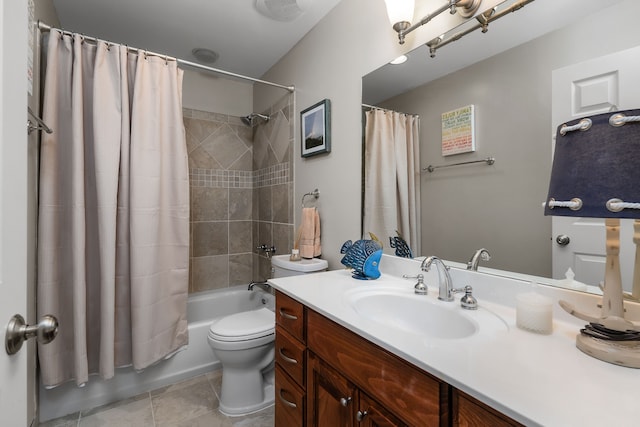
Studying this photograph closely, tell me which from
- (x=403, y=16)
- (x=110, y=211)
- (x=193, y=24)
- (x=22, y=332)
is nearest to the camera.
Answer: (x=22, y=332)

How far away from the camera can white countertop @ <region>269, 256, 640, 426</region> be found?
499 millimetres

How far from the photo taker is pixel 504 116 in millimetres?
1069

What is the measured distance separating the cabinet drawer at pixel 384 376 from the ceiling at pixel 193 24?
177 centimetres

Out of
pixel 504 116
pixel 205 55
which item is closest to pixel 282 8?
pixel 205 55

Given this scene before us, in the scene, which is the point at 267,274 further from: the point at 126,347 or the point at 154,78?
the point at 154,78

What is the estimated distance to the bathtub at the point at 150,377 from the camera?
167 centimetres

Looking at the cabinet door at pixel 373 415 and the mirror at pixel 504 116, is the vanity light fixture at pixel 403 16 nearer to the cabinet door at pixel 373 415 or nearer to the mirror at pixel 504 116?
the mirror at pixel 504 116

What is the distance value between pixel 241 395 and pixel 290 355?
0.79 m

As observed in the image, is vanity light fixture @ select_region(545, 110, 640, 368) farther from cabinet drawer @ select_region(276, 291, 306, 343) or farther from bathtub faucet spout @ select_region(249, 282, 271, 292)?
bathtub faucet spout @ select_region(249, 282, 271, 292)

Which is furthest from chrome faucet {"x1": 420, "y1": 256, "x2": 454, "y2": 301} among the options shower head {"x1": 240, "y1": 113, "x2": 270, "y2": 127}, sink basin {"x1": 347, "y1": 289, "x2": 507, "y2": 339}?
shower head {"x1": 240, "y1": 113, "x2": 270, "y2": 127}

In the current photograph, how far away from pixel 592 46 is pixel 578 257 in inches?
24.4

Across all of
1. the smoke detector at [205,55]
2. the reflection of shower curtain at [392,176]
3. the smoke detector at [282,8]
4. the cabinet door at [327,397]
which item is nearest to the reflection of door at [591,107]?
the reflection of shower curtain at [392,176]

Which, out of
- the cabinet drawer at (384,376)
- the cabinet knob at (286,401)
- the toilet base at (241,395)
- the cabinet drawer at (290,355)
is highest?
the cabinet drawer at (384,376)

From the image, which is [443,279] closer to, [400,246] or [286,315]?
[400,246]
